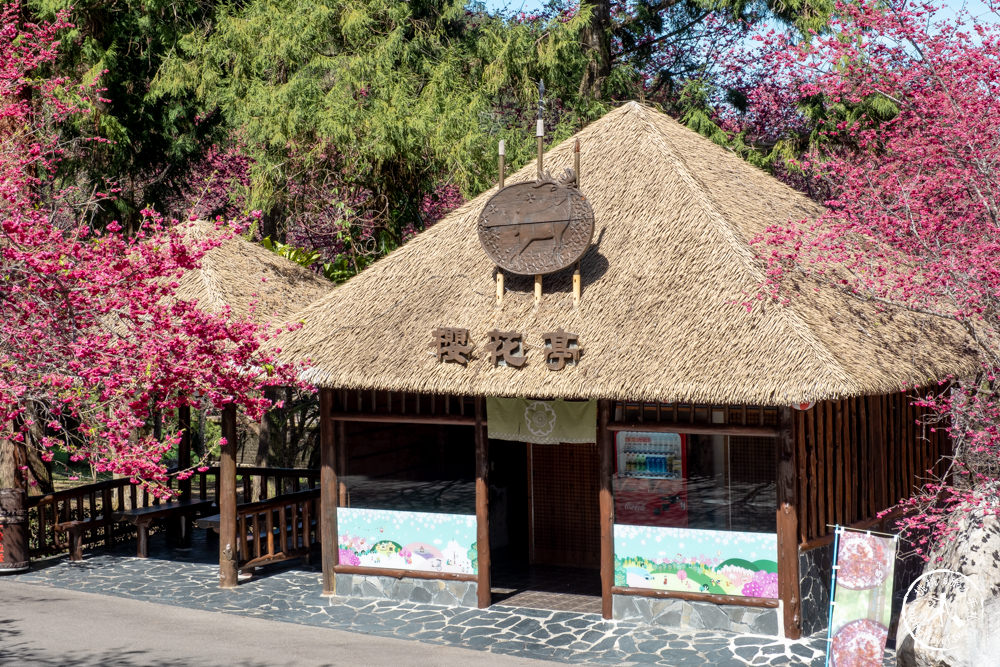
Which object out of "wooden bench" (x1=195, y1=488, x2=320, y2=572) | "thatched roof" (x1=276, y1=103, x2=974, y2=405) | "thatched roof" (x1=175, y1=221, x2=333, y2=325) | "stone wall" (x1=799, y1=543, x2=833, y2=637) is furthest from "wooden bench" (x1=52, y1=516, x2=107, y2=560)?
"stone wall" (x1=799, y1=543, x2=833, y2=637)

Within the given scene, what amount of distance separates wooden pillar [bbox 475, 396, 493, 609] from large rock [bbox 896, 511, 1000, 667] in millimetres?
→ 4772

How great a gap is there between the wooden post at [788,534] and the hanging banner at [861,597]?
160 centimetres

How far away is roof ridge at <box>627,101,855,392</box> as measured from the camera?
36.2ft

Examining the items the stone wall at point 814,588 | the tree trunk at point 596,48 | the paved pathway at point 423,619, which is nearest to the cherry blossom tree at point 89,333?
the paved pathway at point 423,619

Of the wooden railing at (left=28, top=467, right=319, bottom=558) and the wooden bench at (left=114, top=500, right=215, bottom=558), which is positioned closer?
the wooden bench at (left=114, top=500, right=215, bottom=558)

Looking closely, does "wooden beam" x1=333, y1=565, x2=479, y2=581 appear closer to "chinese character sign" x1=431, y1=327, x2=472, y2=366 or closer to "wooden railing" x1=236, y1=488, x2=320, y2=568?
"wooden railing" x1=236, y1=488, x2=320, y2=568

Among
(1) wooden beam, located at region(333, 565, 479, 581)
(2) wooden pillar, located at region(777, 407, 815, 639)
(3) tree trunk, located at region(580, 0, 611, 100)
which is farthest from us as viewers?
(3) tree trunk, located at region(580, 0, 611, 100)

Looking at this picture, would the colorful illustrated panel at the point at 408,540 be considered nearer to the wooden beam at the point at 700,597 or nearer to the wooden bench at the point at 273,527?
the wooden bench at the point at 273,527

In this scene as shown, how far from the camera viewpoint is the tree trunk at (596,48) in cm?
2198

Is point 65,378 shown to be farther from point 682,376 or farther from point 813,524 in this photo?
point 813,524

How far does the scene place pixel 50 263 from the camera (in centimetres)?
927

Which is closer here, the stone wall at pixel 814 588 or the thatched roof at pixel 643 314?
the thatched roof at pixel 643 314

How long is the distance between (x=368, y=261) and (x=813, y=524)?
1161cm

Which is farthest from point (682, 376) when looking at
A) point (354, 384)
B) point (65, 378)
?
point (65, 378)
